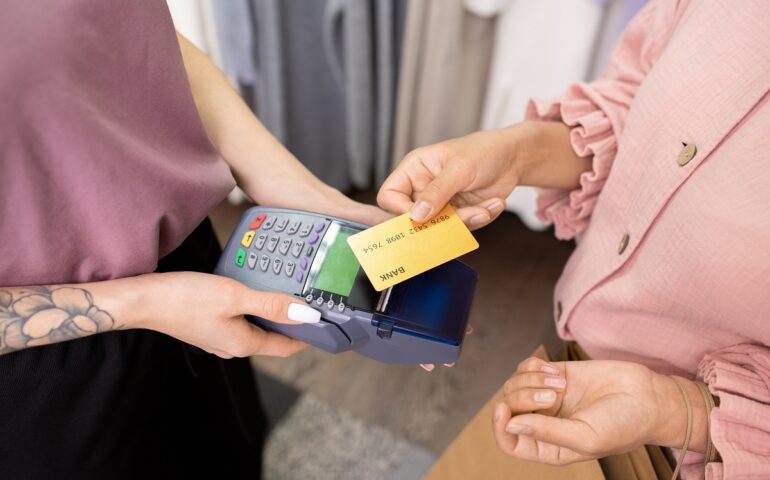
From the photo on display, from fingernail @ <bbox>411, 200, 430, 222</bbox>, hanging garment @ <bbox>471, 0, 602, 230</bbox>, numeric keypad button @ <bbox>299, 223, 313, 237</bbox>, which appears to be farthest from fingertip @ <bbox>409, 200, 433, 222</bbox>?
hanging garment @ <bbox>471, 0, 602, 230</bbox>

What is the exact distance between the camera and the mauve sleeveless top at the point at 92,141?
408 mm

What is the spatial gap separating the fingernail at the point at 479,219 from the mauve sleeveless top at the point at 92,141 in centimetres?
27

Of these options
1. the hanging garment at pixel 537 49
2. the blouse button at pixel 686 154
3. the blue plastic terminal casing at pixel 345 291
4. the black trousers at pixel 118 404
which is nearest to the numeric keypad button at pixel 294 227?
the blue plastic terminal casing at pixel 345 291

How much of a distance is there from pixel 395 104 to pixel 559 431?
3.35ft

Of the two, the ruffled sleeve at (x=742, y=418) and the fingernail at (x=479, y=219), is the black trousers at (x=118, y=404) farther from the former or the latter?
the ruffled sleeve at (x=742, y=418)

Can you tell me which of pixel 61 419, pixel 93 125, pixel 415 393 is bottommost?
pixel 415 393

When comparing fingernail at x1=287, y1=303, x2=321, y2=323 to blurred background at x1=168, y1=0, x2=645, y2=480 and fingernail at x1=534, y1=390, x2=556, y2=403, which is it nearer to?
fingernail at x1=534, y1=390, x2=556, y2=403

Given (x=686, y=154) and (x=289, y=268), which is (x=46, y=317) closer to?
(x=289, y=268)

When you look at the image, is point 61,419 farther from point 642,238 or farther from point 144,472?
point 642,238

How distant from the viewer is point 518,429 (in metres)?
0.47

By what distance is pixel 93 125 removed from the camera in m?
0.43

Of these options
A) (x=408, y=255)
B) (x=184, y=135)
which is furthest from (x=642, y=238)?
(x=184, y=135)

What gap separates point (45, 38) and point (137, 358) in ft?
1.04

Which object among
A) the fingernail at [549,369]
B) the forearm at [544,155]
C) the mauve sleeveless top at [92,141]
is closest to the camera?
the mauve sleeveless top at [92,141]
